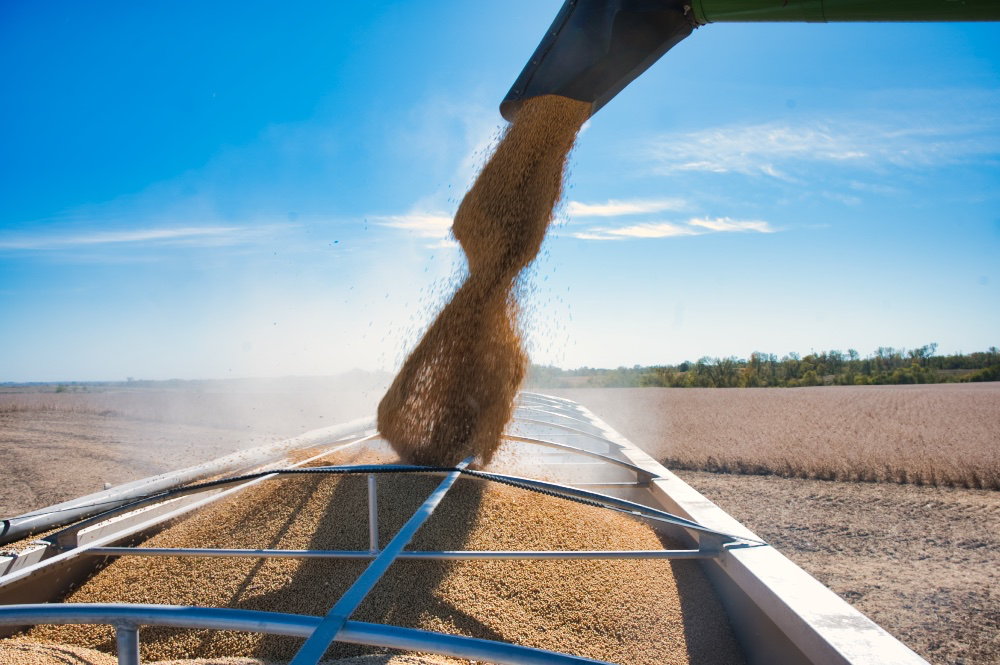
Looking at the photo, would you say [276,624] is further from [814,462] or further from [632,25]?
[814,462]

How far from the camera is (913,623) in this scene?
12.2 feet

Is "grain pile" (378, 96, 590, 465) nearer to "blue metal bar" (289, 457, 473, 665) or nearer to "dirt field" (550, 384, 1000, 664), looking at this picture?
"blue metal bar" (289, 457, 473, 665)

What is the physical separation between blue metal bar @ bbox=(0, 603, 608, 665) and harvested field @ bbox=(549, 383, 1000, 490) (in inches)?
351

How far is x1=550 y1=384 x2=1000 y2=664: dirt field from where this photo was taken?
382cm

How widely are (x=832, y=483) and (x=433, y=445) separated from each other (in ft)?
24.8

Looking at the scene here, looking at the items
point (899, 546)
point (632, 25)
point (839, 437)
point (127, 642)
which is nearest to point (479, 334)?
point (632, 25)

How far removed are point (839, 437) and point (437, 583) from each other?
1138cm

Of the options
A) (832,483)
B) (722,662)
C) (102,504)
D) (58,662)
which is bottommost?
(832,483)

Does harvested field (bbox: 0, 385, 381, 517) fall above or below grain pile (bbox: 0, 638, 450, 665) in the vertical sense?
below

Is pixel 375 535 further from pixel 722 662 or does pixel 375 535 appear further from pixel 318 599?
pixel 722 662

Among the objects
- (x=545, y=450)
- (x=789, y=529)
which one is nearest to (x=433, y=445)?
(x=545, y=450)

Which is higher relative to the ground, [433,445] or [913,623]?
[433,445]

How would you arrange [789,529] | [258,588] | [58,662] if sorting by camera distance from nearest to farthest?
1. [58,662]
2. [258,588]
3. [789,529]

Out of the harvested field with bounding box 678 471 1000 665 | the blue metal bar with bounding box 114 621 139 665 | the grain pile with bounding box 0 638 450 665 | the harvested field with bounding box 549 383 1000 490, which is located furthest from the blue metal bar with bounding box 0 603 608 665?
the harvested field with bounding box 549 383 1000 490
